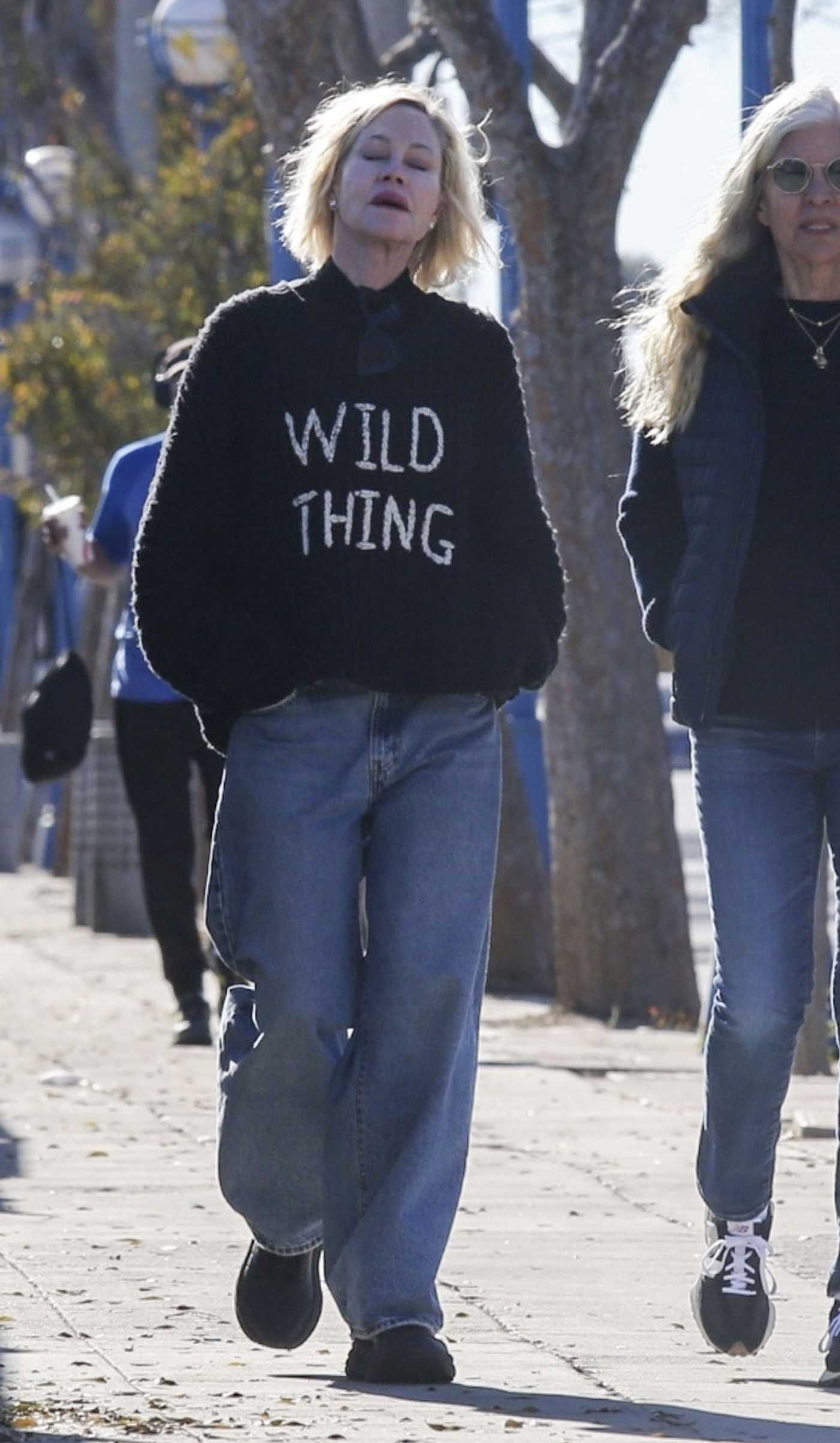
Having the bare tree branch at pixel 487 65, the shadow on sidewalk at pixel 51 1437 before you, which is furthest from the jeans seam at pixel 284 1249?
the bare tree branch at pixel 487 65

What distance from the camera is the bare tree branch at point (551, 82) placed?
13266 mm

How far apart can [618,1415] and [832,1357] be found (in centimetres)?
45

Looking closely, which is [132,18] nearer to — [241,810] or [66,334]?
[66,334]

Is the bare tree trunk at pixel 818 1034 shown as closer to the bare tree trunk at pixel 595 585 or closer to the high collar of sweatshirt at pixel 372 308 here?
the bare tree trunk at pixel 595 585

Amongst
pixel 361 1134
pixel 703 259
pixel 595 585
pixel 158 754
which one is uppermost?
pixel 703 259

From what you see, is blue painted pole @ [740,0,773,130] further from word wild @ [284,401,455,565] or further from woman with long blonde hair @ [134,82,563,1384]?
word wild @ [284,401,455,565]

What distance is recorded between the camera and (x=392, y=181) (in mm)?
4770

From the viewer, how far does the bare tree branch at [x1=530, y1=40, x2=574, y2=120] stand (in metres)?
13.3

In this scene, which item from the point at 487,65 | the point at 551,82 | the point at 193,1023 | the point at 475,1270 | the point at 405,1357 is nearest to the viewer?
the point at 405,1357

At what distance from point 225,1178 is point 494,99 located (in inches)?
242

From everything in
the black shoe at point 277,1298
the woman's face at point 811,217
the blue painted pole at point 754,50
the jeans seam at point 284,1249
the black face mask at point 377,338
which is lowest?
the black shoe at point 277,1298

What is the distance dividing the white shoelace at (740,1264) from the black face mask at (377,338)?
1.37 m

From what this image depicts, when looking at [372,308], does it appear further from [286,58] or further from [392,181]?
[286,58]

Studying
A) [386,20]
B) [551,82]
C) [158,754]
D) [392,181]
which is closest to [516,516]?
[392,181]
